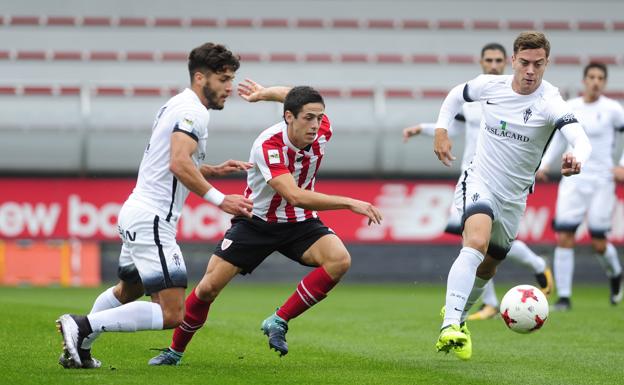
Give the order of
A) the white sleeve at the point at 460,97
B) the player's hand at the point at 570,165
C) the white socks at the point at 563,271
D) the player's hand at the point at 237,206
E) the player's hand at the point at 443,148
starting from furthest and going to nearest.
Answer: the white socks at the point at 563,271, the white sleeve at the point at 460,97, the player's hand at the point at 443,148, the player's hand at the point at 570,165, the player's hand at the point at 237,206

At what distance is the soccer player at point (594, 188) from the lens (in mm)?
13930

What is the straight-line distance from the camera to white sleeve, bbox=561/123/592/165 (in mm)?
7641

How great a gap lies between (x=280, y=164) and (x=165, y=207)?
3.25 feet

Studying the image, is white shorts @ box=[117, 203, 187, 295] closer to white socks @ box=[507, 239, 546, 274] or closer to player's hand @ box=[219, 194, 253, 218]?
player's hand @ box=[219, 194, 253, 218]

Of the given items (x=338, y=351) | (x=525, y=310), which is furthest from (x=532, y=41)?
(x=338, y=351)

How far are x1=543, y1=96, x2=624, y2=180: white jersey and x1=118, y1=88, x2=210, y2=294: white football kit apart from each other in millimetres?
7396

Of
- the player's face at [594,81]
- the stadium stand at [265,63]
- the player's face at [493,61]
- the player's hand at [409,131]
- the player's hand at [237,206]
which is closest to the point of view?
the player's hand at [237,206]

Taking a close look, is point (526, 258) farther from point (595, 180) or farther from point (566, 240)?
point (595, 180)

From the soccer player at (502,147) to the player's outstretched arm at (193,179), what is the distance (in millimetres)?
1793

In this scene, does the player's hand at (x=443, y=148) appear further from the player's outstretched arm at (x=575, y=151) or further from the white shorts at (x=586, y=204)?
the white shorts at (x=586, y=204)

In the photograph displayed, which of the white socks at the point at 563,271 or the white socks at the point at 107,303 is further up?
the white socks at the point at 107,303

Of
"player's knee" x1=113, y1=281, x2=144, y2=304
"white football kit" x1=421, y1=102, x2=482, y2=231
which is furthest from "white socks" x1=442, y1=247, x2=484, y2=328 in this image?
"white football kit" x1=421, y1=102, x2=482, y2=231

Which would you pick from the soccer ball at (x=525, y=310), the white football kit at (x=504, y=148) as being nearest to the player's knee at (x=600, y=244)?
the white football kit at (x=504, y=148)

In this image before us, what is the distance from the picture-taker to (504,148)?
854 cm
